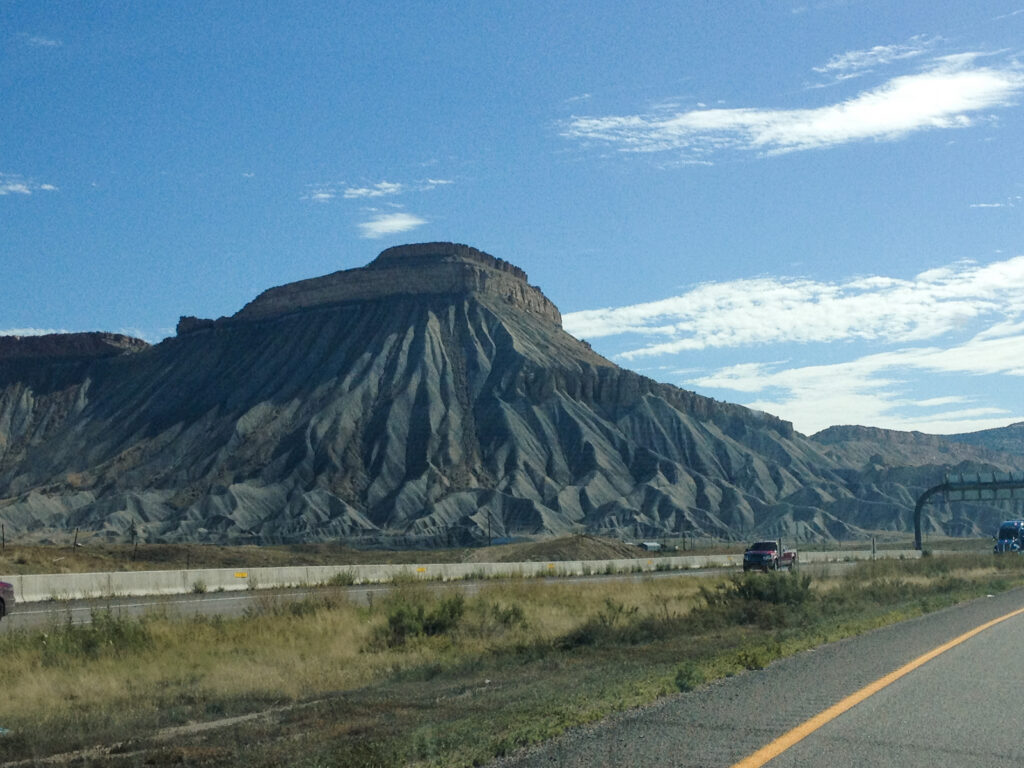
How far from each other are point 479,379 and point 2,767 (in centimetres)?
11412

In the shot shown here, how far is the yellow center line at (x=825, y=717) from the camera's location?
7.99m

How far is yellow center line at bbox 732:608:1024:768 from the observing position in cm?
799

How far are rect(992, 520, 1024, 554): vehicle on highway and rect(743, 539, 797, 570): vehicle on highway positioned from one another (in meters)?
27.9

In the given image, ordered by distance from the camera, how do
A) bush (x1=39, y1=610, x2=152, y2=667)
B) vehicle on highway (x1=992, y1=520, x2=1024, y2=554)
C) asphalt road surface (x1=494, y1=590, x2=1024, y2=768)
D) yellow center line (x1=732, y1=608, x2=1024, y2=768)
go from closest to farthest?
yellow center line (x1=732, y1=608, x2=1024, y2=768) < asphalt road surface (x1=494, y1=590, x2=1024, y2=768) < bush (x1=39, y1=610, x2=152, y2=667) < vehicle on highway (x1=992, y1=520, x2=1024, y2=554)

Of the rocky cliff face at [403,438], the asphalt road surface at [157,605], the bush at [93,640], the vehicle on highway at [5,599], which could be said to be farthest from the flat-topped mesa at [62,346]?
the bush at [93,640]

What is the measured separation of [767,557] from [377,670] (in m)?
41.5

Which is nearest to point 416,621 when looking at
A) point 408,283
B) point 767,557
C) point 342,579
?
point 342,579

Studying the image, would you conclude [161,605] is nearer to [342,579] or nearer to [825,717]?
[342,579]

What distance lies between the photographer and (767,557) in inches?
2152

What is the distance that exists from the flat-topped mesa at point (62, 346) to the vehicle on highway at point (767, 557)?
380 feet

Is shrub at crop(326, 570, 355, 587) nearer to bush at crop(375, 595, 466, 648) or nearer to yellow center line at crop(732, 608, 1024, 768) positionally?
bush at crop(375, 595, 466, 648)

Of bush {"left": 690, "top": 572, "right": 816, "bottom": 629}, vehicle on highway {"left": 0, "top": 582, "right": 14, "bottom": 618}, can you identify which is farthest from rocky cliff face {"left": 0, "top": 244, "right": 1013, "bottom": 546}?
bush {"left": 690, "top": 572, "right": 816, "bottom": 629}

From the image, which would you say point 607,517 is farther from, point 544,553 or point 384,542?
point 544,553

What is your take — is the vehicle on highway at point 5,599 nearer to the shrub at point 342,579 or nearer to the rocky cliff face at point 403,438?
the shrub at point 342,579
